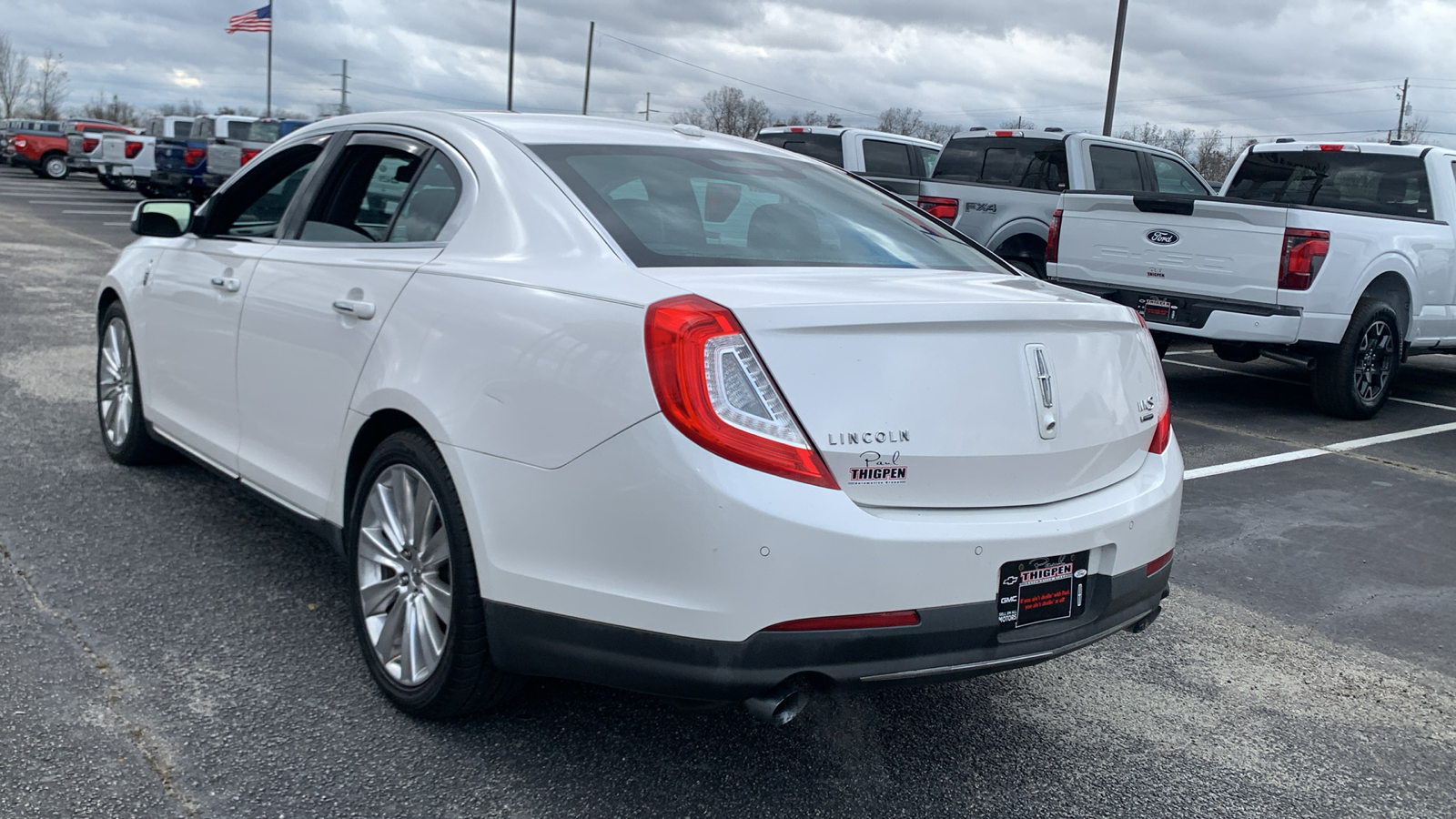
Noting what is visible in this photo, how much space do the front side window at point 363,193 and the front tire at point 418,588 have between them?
82 centimetres

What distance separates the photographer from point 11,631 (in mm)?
3467

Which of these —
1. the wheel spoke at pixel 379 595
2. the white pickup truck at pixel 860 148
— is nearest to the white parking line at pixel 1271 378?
the white pickup truck at pixel 860 148

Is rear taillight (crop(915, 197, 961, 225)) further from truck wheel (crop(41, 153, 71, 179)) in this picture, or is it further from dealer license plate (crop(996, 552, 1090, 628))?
truck wheel (crop(41, 153, 71, 179))

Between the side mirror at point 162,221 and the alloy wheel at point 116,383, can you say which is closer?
the side mirror at point 162,221

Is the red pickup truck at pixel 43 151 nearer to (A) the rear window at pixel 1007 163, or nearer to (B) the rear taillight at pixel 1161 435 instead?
(A) the rear window at pixel 1007 163

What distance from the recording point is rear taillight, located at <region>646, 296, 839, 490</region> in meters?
2.39

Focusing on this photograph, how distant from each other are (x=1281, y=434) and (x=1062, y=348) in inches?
230

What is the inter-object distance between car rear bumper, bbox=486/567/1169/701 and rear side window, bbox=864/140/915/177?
1162 centimetres

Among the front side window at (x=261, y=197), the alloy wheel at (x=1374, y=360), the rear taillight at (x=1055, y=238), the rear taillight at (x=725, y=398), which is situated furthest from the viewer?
Result: the rear taillight at (x=1055, y=238)

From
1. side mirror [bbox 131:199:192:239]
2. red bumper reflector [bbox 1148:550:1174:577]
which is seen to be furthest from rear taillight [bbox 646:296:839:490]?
side mirror [bbox 131:199:192:239]

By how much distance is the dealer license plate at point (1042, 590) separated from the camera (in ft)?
8.59

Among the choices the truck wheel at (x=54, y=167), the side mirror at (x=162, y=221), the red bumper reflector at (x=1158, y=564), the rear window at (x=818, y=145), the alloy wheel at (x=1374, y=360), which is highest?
the rear window at (x=818, y=145)

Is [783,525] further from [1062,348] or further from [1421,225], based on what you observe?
[1421,225]

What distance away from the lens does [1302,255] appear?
308 inches
